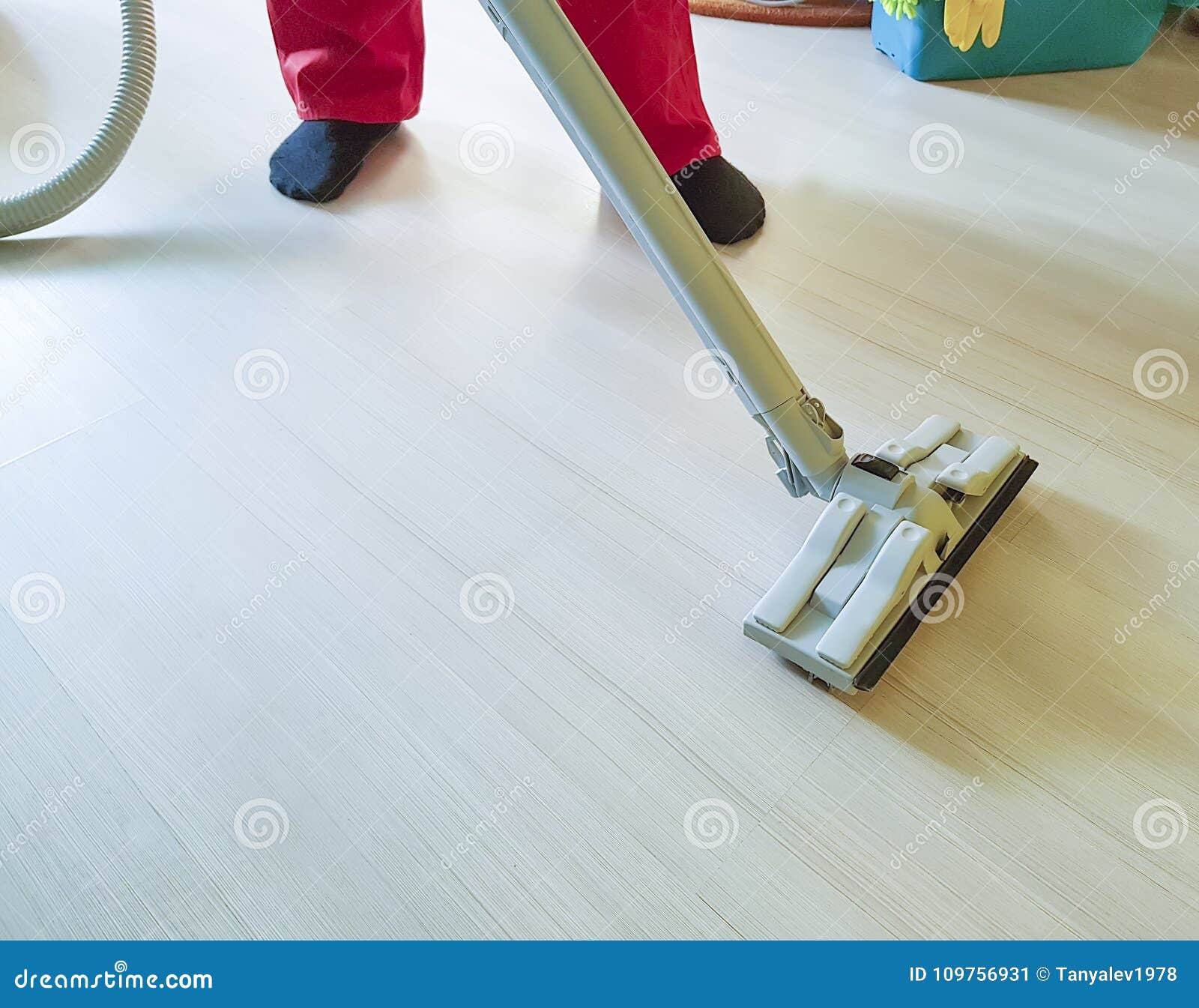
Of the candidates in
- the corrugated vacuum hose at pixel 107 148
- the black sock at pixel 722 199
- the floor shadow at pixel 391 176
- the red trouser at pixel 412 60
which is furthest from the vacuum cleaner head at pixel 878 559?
the corrugated vacuum hose at pixel 107 148

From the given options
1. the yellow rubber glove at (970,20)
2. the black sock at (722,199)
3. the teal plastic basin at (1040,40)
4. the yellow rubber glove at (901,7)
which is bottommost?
the teal plastic basin at (1040,40)

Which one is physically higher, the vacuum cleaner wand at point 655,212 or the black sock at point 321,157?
the vacuum cleaner wand at point 655,212

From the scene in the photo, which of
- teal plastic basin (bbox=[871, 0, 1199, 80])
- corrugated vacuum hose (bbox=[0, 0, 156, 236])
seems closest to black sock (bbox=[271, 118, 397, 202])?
corrugated vacuum hose (bbox=[0, 0, 156, 236])

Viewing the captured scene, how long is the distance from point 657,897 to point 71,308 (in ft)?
3.15

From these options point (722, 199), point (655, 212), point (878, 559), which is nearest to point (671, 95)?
point (722, 199)

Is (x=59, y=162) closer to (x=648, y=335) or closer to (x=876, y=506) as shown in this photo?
(x=648, y=335)

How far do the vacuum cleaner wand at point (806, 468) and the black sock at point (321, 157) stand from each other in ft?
2.09

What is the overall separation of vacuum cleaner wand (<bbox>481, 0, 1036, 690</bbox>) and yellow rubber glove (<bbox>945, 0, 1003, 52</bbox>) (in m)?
0.79

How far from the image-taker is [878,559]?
0.79m

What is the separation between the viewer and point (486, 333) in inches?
45.0

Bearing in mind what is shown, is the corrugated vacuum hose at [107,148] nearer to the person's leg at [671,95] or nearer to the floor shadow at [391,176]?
the floor shadow at [391,176]

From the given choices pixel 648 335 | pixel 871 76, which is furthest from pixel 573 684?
pixel 871 76

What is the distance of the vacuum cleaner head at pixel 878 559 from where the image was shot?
2.53 ft

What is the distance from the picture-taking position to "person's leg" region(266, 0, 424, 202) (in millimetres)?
1333
